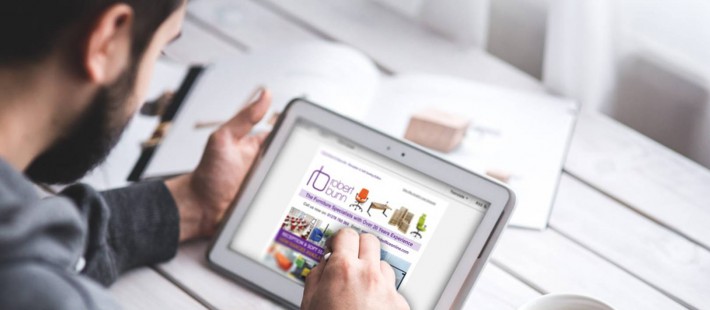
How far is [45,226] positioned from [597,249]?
0.50 metres

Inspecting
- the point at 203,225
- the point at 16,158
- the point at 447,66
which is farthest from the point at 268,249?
the point at 447,66

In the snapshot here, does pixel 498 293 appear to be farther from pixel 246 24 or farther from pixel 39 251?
pixel 246 24

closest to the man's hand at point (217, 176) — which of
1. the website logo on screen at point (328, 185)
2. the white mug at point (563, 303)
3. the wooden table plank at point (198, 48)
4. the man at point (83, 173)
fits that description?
the man at point (83, 173)

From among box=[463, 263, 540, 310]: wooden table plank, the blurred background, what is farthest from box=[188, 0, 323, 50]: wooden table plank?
box=[463, 263, 540, 310]: wooden table plank

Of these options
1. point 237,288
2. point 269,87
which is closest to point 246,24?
point 269,87

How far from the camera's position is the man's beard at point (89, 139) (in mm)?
635

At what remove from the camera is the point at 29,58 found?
571 millimetres

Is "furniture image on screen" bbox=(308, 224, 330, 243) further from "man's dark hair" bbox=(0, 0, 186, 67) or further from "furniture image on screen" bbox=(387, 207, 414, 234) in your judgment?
"man's dark hair" bbox=(0, 0, 186, 67)

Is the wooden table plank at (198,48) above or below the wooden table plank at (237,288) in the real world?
above

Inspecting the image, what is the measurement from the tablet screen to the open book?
0.41 feet

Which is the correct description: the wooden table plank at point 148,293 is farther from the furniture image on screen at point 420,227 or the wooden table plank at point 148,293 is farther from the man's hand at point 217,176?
the furniture image on screen at point 420,227

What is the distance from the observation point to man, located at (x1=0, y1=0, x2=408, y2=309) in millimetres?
542

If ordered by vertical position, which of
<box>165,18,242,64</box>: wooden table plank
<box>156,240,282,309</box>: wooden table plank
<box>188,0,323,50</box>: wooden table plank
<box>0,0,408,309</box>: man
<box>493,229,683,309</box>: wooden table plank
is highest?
<box>188,0,323,50</box>: wooden table plank

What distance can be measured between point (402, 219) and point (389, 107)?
0.24m
